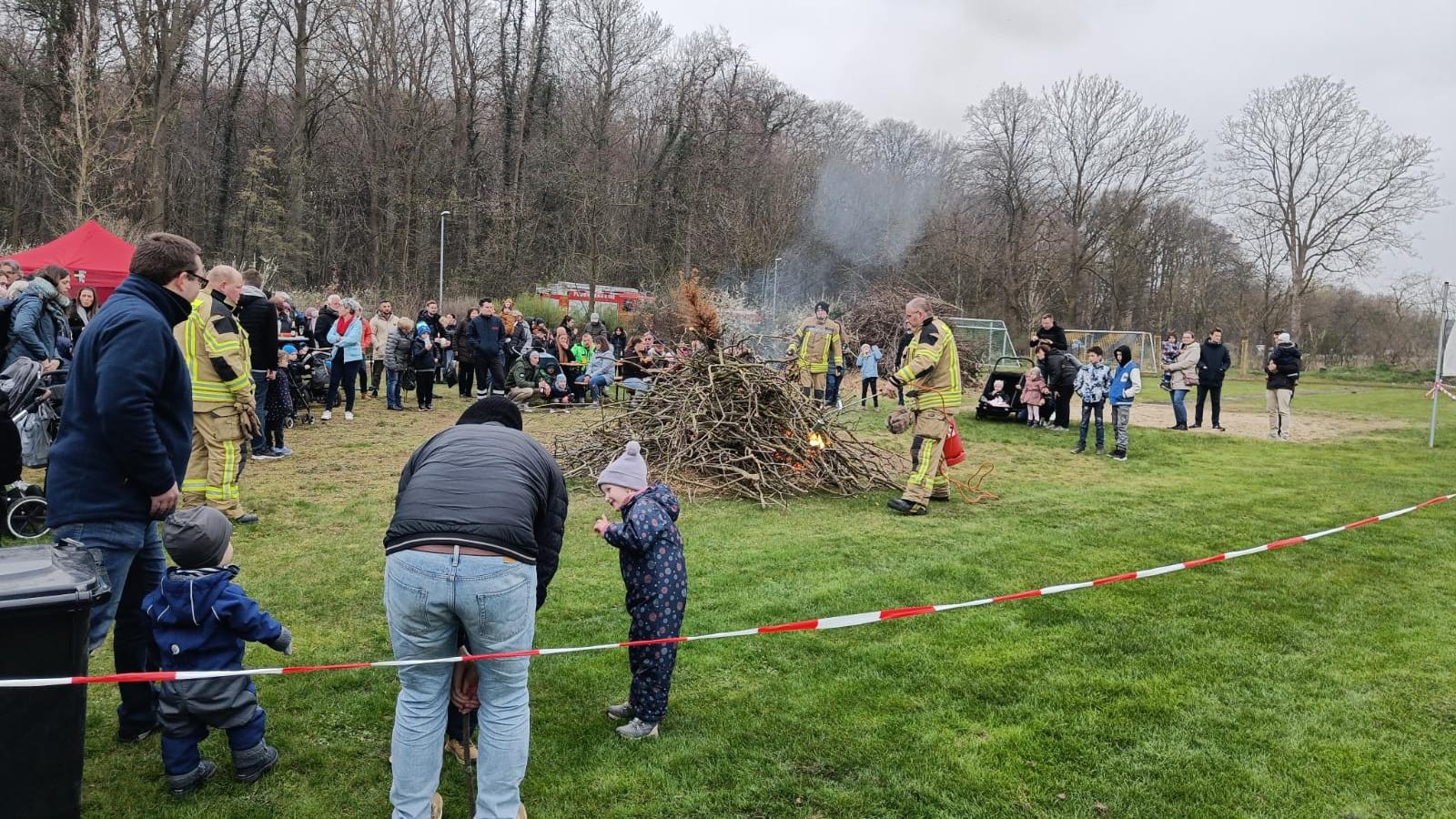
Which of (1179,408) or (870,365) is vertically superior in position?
(870,365)

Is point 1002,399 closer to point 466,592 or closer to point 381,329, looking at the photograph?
point 381,329

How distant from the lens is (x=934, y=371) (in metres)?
8.14

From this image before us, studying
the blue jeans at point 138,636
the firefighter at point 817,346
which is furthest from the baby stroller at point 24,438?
the firefighter at point 817,346

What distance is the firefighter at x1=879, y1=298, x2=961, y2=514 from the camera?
26.1 feet

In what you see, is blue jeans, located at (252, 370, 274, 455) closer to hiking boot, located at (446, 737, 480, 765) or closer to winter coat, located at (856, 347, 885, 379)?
hiking boot, located at (446, 737, 480, 765)

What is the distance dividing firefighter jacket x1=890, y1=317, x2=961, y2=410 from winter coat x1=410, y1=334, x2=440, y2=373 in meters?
8.88

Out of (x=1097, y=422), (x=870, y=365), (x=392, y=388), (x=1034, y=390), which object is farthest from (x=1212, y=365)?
(x=392, y=388)

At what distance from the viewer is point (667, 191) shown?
39.5m

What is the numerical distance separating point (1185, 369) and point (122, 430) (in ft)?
51.9

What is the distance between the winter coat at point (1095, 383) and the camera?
12.5m

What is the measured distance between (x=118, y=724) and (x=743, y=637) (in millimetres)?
2897

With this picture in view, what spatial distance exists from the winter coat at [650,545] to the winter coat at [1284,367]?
46.2 feet

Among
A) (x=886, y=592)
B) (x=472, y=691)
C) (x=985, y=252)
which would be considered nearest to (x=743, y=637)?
(x=886, y=592)

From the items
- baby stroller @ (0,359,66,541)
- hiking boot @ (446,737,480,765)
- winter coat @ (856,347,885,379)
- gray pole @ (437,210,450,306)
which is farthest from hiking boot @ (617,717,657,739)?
gray pole @ (437,210,450,306)
